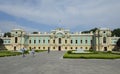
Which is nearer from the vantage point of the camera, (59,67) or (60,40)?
(59,67)

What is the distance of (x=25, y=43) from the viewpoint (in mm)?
101688

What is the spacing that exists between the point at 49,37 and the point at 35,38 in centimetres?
712

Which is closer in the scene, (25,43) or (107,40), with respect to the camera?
(107,40)

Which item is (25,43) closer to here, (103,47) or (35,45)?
(35,45)

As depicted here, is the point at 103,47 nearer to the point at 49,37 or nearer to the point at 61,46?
the point at 61,46

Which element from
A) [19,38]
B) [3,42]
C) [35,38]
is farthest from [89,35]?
[3,42]

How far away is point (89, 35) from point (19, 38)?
33517 millimetres

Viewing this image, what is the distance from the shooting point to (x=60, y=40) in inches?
3959

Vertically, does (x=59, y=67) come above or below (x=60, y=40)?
below

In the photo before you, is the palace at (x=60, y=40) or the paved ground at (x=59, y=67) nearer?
the paved ground at (x=59, y=67)

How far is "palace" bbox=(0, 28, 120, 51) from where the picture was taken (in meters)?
96.4

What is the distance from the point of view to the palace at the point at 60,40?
316 feet

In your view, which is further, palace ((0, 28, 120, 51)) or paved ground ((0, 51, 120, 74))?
palace ((0, 28, 120, 51))

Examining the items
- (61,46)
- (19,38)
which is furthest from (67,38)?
(19,38)
